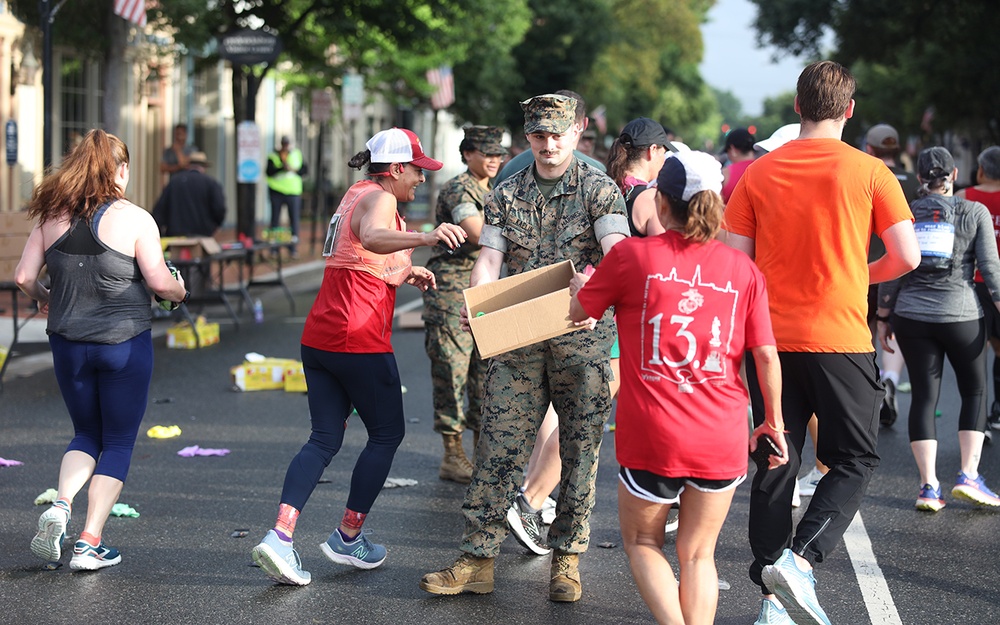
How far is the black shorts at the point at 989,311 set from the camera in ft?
27.5

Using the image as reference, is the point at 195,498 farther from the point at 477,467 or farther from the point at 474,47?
the point at 474,47

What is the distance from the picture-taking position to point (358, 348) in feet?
18.1

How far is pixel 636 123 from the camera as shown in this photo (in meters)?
6.12

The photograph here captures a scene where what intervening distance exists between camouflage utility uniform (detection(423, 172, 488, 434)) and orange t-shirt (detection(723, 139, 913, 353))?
102 inches

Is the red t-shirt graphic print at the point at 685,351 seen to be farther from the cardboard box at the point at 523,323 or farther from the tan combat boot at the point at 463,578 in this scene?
the tan combat boot at the point at 463,578

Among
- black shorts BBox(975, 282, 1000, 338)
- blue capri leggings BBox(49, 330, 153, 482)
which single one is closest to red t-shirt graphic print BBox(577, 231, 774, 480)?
blue capri leggings BBox(49, 330, 153, 482)

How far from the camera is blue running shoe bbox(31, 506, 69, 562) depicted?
215 inches

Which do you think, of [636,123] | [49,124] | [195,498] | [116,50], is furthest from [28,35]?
[636,123]

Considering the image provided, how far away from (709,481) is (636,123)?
2405 millimetres

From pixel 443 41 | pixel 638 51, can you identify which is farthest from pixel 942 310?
pixel 638 51

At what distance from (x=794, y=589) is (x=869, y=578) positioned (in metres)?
1.27

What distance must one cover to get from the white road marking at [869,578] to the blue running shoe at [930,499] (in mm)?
400

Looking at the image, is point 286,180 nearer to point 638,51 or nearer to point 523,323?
point 523,323

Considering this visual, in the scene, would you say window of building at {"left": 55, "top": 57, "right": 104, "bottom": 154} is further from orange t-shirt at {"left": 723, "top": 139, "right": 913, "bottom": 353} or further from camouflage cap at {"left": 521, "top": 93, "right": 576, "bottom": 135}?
orange t-shirt at {"left": 723, "top": 139, "right": 913, "bottom": 353}
